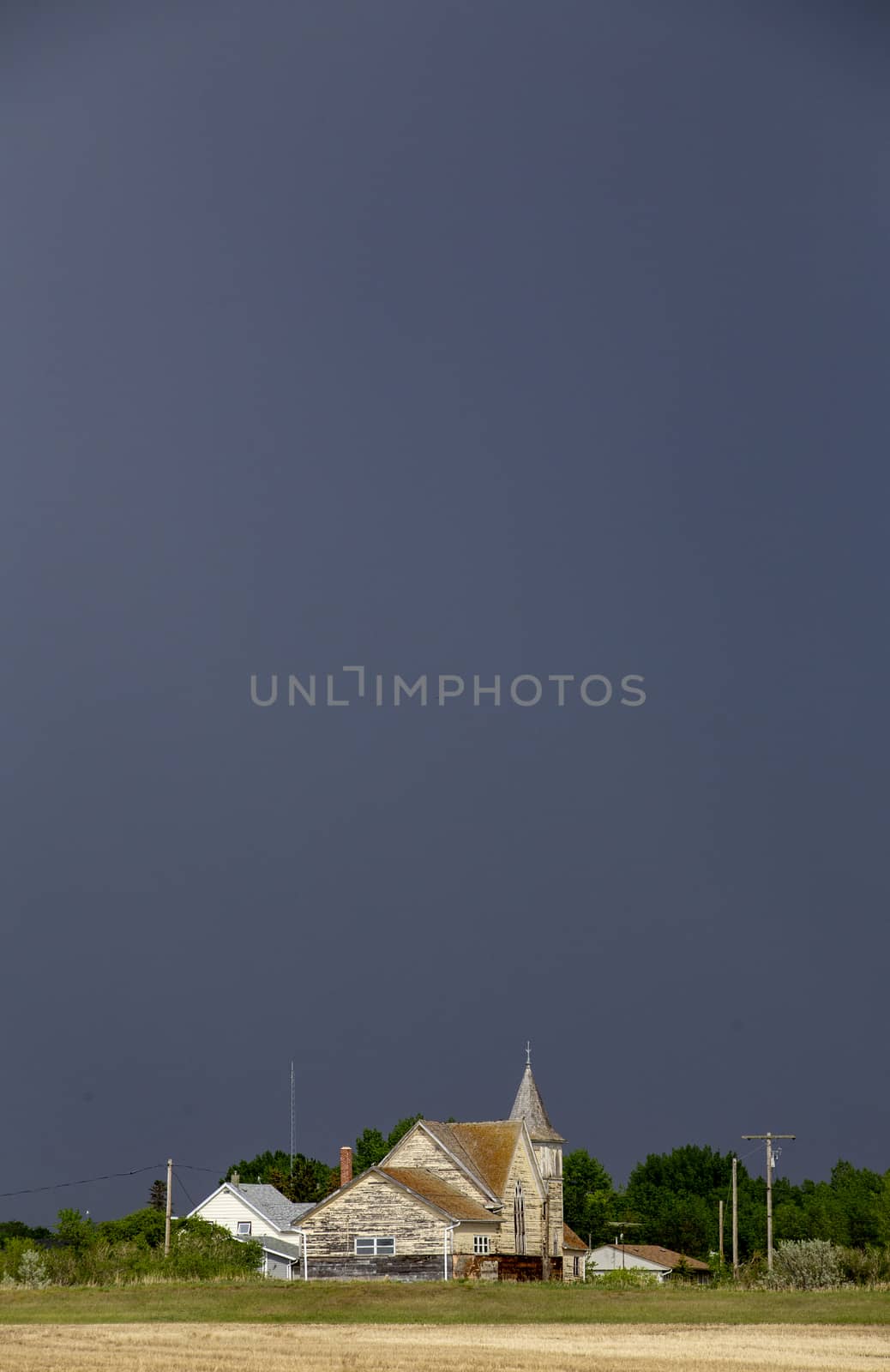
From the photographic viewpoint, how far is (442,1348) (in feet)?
114

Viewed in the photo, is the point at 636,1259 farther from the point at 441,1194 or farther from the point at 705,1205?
the point at 441,1194

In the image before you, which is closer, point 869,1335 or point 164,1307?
point 869,1335

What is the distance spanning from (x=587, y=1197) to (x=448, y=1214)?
62.5 m

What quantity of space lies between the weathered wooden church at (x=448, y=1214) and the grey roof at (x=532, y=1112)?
0.49m

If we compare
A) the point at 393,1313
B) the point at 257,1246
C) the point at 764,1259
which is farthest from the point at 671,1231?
the point at 393,1313

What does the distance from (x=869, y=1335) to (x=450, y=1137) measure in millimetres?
42797

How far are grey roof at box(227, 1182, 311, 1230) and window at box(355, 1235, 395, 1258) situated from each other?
789 inches

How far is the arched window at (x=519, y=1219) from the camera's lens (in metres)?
76.8

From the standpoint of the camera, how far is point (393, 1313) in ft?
150

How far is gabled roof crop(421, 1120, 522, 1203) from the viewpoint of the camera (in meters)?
76.9

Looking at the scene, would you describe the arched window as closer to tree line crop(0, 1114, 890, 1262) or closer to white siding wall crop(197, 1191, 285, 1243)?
white siding wall crop(197, 1191, 285, 1243)

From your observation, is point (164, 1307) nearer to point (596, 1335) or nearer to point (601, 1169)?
point (596, 1335)

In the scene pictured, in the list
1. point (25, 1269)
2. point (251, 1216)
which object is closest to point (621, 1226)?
point (251, 1216)

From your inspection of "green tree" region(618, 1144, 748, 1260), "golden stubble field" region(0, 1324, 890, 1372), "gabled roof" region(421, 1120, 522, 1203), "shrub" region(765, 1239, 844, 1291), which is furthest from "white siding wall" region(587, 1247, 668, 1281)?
"golden stubble field" region(0, 1324, 890, 1372)
